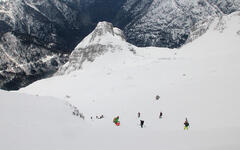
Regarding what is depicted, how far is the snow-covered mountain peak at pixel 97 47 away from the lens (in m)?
105

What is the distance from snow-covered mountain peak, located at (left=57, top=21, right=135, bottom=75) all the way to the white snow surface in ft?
31.9

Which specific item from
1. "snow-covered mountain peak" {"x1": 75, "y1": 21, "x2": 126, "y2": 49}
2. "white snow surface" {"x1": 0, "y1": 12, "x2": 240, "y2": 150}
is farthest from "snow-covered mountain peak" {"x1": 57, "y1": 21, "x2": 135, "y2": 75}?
"white snow surface" {"x1": 0, "y1": 12, "x2": 240, "y2": 150}

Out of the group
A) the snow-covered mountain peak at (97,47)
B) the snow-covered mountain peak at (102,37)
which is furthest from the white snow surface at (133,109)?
the snow-covered mountain peak at (102,37)

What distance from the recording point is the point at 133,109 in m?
41.7

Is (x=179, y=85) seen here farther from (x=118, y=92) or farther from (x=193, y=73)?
(x=118, y=92)

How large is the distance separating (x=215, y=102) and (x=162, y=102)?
7.81 meters

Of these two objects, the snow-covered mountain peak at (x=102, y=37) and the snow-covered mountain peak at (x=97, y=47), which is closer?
the snow-covered mountain peak at (x=97, y=47)

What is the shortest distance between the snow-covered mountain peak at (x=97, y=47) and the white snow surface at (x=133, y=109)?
31.9 feet

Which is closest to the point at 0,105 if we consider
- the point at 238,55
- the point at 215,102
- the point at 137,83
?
the point at 215,102

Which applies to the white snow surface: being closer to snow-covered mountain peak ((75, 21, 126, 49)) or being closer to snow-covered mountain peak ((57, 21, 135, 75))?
snow-covered mountain peak ((57, 21, 135, 75))

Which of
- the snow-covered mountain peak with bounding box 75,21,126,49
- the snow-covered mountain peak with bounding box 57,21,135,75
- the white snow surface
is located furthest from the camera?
the snow-covered mountain peak with bounding box 75,21,126,49

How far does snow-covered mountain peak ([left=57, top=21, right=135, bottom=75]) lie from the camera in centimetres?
10525

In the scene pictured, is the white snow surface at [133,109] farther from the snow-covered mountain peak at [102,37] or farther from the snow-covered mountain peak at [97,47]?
the snow-covered mountain peak at [102,37]

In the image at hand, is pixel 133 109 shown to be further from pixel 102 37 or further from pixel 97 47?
pixel 102 37
